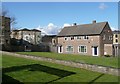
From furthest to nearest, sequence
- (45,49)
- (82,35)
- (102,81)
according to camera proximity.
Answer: (45,49)
(82,35)
(102,81)

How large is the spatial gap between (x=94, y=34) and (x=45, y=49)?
61.8 feet

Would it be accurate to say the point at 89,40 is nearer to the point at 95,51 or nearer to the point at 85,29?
the point at 95,51

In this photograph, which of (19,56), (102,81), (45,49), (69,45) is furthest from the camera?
(45,49)

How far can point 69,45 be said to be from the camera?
54938 millimetres

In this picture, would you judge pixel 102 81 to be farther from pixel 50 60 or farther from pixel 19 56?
pixel 19 56

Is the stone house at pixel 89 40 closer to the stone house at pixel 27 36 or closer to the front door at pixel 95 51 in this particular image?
the front door at pixel 95 51

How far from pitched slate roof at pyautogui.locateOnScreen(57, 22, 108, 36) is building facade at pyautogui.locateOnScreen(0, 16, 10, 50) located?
47.2ft

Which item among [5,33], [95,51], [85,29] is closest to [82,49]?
[95,51]

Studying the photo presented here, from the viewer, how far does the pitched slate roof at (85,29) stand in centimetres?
4917

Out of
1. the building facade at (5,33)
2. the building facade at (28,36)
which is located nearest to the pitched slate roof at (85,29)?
the building facade at (5,33)

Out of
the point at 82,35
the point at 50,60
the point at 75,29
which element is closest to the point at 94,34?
the point at 82,35

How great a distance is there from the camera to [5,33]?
58562 millimetres

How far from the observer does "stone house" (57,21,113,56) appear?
48062 mm

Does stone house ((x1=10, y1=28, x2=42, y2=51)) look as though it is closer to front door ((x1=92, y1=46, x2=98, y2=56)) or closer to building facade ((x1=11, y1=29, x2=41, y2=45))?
building facade ((x1=11, y1=29, x2=41, y2=45))
